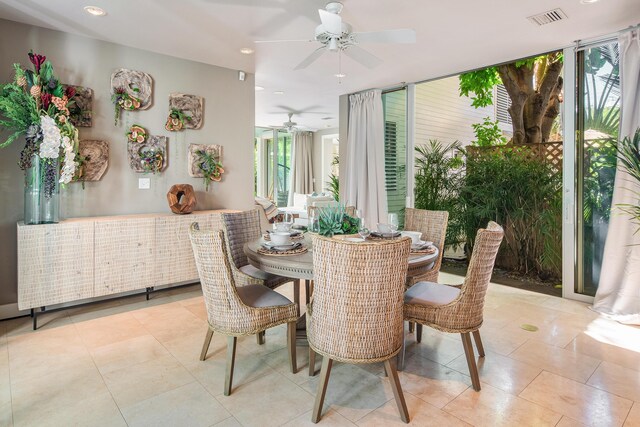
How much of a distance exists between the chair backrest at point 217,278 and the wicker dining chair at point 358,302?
1.68 ft

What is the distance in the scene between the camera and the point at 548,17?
3041 mm

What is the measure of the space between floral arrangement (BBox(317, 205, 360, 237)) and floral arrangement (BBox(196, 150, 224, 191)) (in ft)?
7.30

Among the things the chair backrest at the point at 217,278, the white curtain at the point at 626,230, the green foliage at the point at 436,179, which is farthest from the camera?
the green foliage at the point at 436,179

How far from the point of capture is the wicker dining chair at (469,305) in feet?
6.72

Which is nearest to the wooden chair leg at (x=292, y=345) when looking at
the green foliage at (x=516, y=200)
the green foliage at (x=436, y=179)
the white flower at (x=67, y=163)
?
the white flower at (x=67, y=163)

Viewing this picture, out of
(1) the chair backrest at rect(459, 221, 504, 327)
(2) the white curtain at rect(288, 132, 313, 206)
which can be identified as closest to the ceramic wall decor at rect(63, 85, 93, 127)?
(1) the chair backrest at rect(459, 221, 504, 327)

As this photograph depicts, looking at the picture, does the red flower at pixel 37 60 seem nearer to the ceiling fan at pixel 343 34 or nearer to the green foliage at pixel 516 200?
the ceiling fan at pixel 343 34

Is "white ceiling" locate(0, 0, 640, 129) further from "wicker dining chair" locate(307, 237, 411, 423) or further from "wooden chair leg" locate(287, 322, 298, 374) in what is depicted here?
"wooden chair leg" locate(287, 322, 298, 374)

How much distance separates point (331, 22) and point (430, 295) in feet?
6.18

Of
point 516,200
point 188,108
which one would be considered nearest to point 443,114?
point 516,200

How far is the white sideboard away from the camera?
3.00 meters

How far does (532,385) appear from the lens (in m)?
2.19

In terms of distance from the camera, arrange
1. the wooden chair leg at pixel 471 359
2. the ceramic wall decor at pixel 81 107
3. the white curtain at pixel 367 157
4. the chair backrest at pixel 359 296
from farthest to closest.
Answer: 1. the white curtain at pixel 367 157
2. the ceramic wall decor at pixel 81 107
3. the wooden chair leg at pixel 471 359
4. the chair backrest at pixel 359 296

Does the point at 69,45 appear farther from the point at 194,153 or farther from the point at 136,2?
the point at 194,153
